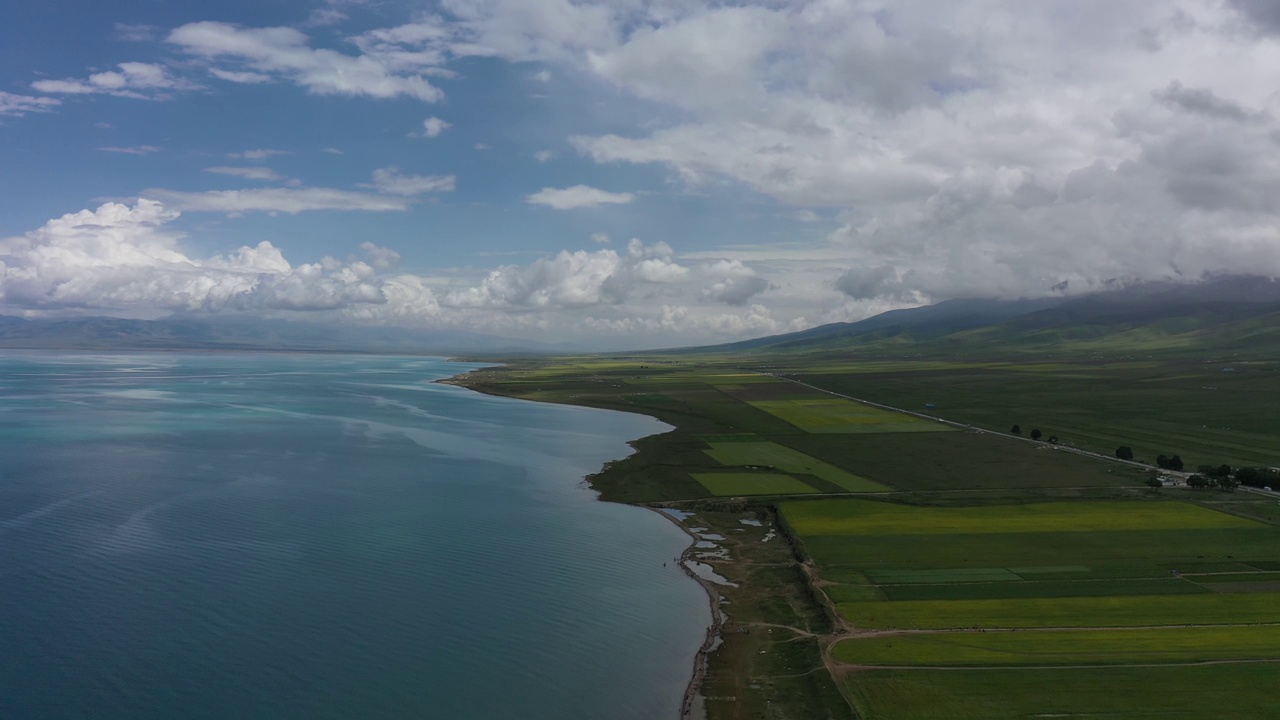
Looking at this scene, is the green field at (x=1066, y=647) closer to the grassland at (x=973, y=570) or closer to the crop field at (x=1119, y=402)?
the grassland at (x=973, y=570)

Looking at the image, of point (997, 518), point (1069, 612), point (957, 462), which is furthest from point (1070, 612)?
point (957, 462)

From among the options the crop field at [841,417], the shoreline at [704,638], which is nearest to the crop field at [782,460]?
the crop field at [841,417]

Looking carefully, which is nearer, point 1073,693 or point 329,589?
point 1073,693

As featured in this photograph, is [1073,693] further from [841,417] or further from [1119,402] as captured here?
[1119,402]

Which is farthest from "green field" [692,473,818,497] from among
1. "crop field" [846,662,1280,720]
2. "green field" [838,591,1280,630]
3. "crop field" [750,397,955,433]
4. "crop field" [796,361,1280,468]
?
"crop field" [796,361,1280,468]

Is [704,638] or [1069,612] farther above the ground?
[1069,612]

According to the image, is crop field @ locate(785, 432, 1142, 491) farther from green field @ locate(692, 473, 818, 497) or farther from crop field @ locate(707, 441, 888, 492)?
green field @ locate(692, 473, 818, 497)
